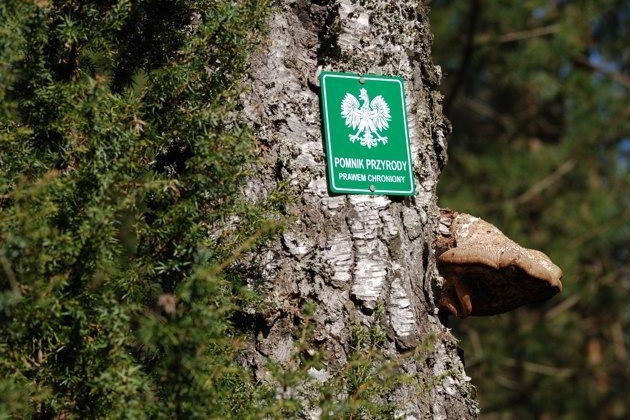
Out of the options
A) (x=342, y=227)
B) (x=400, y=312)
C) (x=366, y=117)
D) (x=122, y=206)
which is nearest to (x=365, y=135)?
(x=366, y=117)

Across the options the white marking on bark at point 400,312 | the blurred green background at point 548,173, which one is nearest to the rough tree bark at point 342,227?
the white marking on bark at point 400,312

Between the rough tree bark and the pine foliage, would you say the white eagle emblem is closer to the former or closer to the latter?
the rough tree bark

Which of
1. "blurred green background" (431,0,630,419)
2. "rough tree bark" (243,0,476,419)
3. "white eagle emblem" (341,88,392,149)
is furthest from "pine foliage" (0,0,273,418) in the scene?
"blurred green background" (431,0,630,419)

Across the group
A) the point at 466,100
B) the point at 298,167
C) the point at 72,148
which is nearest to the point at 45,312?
the point at 72,148

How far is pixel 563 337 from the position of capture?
266 inches

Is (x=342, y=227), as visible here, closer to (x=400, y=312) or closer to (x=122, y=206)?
(x=400, y=312)

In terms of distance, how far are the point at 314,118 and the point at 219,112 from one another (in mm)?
242

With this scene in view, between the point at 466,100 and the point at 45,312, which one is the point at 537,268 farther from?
the point at 466,100

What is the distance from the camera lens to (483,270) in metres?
1.95

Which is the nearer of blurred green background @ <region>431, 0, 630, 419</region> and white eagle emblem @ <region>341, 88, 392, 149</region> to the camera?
white eagle emblem @ <region>341, 88, 392, 149</region>

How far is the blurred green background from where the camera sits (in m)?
5.91

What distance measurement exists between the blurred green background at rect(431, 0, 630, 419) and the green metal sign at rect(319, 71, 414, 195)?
12.0 ft

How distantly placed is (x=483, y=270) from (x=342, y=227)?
37 centimetres

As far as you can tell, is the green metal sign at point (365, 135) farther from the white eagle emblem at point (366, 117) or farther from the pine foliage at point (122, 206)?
the pine foliage at point (122, 206)
